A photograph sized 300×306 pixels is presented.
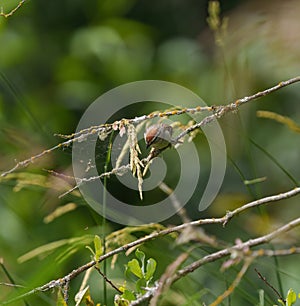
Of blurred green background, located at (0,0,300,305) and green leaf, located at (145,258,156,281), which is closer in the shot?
green leaf, located at (145,258,156,281)

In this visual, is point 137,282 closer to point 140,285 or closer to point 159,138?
point 140,285

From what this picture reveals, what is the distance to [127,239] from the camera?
135 cm

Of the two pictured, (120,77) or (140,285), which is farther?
(120,77)

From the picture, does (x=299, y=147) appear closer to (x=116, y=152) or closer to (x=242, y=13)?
(x=242, y=13)

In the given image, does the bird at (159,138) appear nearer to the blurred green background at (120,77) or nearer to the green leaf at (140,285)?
the green leaf at (140,285)

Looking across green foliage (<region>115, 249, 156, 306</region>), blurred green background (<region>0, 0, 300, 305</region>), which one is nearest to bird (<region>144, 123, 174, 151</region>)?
green foliage (<region>115, 249, 156, 306</region>)

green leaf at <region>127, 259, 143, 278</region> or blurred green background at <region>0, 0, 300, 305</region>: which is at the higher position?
green leaf at <region>127, 259, 143, 278</region>

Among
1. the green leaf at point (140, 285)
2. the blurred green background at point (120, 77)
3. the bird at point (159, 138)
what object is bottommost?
the blurred green background at point (120, 77)

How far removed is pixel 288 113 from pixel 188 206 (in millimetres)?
465

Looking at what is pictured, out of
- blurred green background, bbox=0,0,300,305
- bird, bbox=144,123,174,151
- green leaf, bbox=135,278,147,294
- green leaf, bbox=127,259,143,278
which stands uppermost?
bird, bbox=144,123,174,151

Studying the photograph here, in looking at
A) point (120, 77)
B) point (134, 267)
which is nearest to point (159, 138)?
point (134, 267)

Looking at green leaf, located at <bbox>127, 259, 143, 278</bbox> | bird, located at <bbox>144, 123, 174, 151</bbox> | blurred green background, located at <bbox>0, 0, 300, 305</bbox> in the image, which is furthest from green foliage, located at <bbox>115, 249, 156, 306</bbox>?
blurred green background, located at <bbox>0, 0, 300, 305</bbox>

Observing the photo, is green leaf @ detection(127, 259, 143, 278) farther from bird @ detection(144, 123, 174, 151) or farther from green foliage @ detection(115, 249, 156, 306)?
bird @ detection(144, 123, 174, 151)

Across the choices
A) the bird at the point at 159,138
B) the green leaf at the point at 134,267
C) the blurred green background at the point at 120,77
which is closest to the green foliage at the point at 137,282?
the green leaf at the point at 134,267
